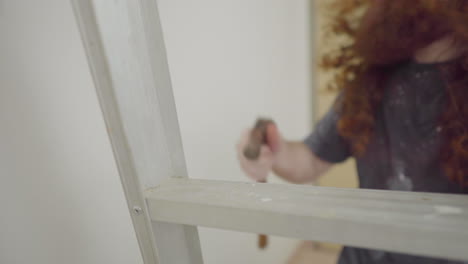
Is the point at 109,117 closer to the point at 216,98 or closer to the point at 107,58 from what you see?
the point at 107,58

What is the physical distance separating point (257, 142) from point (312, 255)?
1.01 metres

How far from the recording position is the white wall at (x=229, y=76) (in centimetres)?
60

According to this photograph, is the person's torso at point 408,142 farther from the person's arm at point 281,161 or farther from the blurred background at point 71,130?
the blurred background at point 71,130

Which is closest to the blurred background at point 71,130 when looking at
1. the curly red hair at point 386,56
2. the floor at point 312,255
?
the curly red hair at point 386,56

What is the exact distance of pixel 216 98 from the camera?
0.75m

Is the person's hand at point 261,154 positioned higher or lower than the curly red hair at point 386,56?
lower

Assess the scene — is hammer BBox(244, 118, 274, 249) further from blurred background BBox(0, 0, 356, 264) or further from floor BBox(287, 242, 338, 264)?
floor BBox(287, 242, 338, 264)

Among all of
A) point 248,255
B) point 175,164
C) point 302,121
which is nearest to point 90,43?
point 175,164

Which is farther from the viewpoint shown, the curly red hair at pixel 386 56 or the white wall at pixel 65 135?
the curly red hair at pixel 386 56

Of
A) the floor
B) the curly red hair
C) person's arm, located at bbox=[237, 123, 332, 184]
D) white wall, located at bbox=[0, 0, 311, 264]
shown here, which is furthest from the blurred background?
the floor

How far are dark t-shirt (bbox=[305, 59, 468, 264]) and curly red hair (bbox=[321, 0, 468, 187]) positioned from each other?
15mm

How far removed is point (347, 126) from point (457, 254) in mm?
521

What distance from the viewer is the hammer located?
0.65 metres

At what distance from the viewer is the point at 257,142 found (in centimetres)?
67
